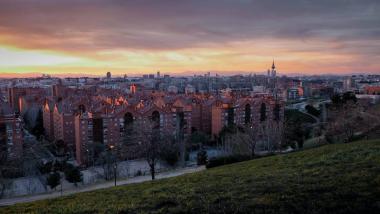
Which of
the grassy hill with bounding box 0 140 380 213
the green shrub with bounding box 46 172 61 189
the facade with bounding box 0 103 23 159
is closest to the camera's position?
the grassy hill with bounding box 0 140 380 213

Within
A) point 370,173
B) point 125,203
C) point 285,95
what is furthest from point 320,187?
point 285,95

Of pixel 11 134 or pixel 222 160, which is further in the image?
pixel 11 134

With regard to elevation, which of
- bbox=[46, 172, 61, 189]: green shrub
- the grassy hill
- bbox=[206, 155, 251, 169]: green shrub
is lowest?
bbox=[46, 172, 61, 189]: green shrub

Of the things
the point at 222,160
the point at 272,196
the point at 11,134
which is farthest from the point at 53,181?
the point at 272,196

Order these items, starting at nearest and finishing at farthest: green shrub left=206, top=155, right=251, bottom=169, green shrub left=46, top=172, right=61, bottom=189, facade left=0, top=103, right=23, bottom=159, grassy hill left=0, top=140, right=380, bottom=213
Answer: grassy hill left=0, top=140, right=380, bottom=213 → green shrub left=206, top=155, right=251, bottom=169 → green shrub left=46, top=172, right=61, bottom=189 → facade left=0, top=103, right=23, bottom=159

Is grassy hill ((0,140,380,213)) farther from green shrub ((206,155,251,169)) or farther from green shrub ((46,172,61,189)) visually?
green shrub ((46,172,61,189))

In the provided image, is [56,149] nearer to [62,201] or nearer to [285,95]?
[62,201]

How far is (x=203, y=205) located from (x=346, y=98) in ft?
116

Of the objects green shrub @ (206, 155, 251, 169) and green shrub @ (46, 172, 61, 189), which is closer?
green shrub @ (206, 155, 251, 169)

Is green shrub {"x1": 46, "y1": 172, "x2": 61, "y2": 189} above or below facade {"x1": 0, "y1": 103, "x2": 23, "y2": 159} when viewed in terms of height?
Answer: below

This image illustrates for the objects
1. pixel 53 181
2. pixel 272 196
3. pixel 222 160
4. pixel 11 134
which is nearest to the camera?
pixel 272 196

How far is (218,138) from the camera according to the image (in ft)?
120

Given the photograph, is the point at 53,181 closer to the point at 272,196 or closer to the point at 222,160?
the point at 222,160

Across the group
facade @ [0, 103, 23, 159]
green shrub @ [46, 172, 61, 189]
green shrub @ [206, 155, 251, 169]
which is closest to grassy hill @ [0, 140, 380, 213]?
green shrub @ [206, 155, 251, 169]
